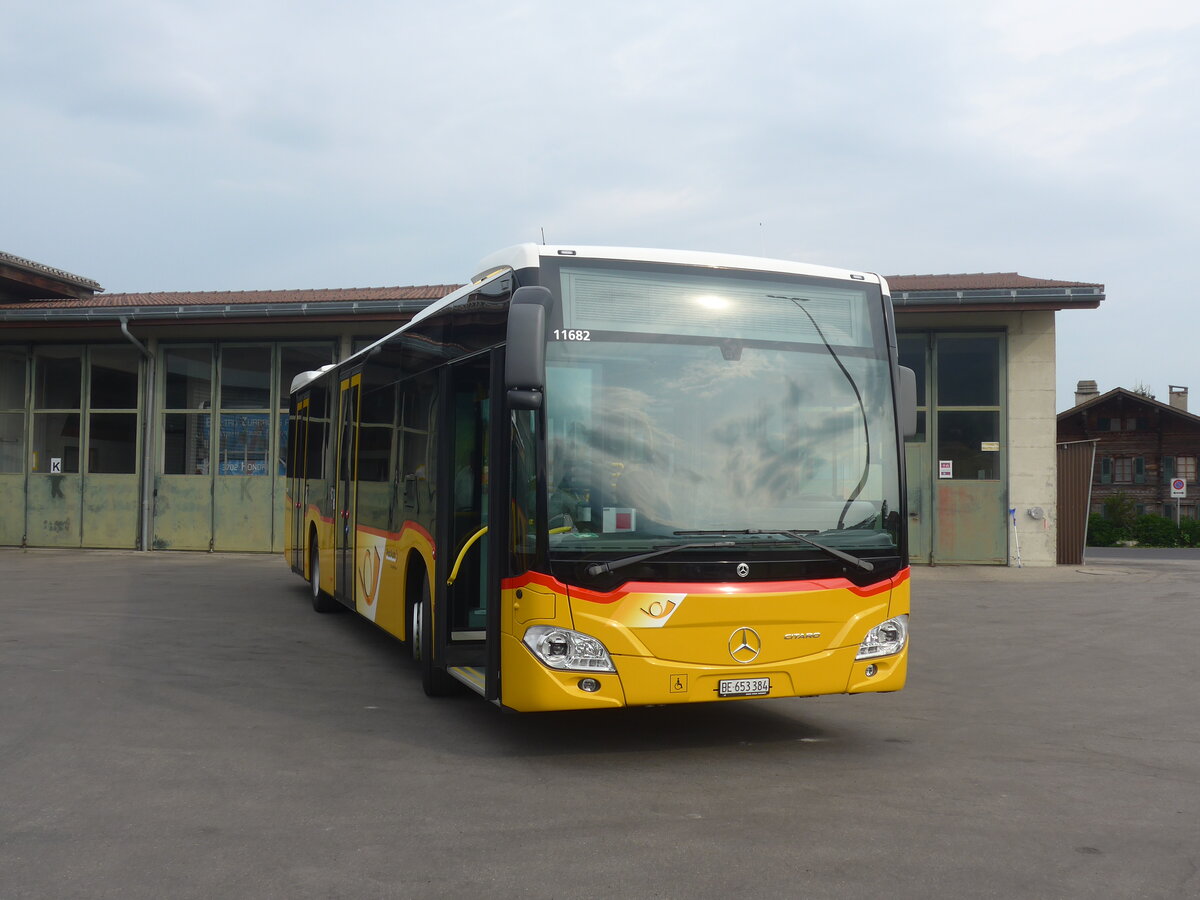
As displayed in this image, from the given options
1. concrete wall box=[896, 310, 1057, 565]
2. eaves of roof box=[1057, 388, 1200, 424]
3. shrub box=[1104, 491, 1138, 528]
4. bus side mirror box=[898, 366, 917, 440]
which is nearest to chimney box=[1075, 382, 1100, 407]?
eaves of roof box=[1057, 388, 1200, 424]

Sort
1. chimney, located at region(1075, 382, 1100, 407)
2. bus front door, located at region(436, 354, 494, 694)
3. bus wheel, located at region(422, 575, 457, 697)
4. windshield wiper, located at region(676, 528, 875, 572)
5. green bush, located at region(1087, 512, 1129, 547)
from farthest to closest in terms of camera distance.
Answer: chimney, located at region(1075, 382, 1100, 407) → green bush, located at region(1087, 512, 1129, 547) → bus wheel, located at region(422, 575, 457, 697) → bus front door, located at region(436, 354, 494, 694) → windshield wiper, located at region(676, 528, 875, 572)

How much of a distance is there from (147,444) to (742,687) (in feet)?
69.5

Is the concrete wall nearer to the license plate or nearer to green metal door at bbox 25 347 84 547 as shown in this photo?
the license plate

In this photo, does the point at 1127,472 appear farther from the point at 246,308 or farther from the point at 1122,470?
the point at 246,308

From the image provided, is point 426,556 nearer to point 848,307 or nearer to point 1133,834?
point 848,307

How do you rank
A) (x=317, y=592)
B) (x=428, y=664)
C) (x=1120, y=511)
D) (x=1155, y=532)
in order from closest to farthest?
1. (x=428, y=664)
2. (x=317, y=592)
3. (x=1155, y=532)
4. (x=1120, y=511)

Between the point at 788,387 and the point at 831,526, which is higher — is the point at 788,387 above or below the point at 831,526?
above

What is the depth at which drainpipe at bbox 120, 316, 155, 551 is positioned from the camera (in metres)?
24.9

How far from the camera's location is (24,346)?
25922 mm

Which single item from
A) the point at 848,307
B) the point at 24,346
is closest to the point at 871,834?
the point at 848,307

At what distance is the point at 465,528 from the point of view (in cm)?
780

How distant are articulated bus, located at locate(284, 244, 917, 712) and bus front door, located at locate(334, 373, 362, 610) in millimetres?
4068

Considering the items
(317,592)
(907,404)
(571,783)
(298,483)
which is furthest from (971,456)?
(571,783)

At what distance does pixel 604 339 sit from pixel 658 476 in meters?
0.81
